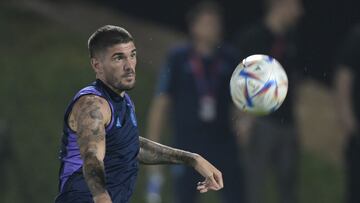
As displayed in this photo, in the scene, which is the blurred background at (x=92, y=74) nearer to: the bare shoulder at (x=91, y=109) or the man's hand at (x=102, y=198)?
the bare shoulder at (x=91, y=109)

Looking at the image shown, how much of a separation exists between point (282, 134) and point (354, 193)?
0.96 m

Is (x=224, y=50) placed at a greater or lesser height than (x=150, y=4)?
lesser

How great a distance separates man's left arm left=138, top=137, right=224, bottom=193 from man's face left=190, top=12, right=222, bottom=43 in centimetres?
351

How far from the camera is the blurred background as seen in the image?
12148mm

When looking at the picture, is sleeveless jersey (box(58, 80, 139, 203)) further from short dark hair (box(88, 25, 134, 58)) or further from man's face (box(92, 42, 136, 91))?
short dark hair (box(88, 25, 134, 58))

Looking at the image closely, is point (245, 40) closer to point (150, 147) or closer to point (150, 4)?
point (150, 147)

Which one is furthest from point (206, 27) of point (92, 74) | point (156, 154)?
point (92, 74)

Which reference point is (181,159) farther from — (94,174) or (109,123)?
(94,174)

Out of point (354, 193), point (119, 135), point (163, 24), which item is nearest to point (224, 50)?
point (354, 193)

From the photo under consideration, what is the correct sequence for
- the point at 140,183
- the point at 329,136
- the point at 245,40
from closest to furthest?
the point at 245,40, the point at 140,183, the point at 329,136

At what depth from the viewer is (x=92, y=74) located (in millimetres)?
13828

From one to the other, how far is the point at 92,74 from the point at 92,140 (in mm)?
8516

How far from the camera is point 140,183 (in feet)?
40.0

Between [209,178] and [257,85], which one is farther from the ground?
[257,85]
